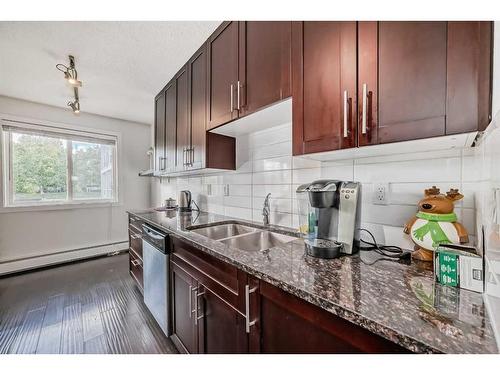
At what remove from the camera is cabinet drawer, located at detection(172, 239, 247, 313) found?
0.86 m

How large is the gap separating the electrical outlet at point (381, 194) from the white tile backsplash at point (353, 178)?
0.02 metres

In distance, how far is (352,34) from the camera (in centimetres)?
81

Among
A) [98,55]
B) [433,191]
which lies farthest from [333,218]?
[98,55]

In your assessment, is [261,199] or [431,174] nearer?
[431,174]

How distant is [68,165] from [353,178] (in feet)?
12.6

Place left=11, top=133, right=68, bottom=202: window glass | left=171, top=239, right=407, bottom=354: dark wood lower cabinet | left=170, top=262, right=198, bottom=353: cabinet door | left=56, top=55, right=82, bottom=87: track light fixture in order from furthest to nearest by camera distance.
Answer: left=11, top=133, right=68, bottom=202: window glass, left=56, top=55, right=82, bottom=87: track light fixture, left=170, top=262, right=198, bottom=353: cabinet door, left=171, top=239, right=407, bottom=354: dark wood lower cabinet

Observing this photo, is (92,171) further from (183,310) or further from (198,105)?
(183,310)

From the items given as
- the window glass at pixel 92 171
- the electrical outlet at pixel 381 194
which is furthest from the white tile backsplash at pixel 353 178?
the window glass at pixel 92 171

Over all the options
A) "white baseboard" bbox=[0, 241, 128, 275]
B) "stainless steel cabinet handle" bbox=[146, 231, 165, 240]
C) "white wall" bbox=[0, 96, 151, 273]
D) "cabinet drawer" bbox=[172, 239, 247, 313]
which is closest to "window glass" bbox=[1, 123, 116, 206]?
"white wall" bbox=[0, 96, 151, 273]

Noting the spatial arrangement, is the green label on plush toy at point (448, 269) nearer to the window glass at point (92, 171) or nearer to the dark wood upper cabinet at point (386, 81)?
the dark wood upper cabinet at point (386, 81)

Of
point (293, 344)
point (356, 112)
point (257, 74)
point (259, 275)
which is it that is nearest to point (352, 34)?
point (356, 112)

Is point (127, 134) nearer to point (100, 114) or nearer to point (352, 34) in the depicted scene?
point (100, 114)

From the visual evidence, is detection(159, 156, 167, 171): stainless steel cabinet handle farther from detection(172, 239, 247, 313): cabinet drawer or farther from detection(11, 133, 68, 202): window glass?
detection(11, 133, 68, 202): window glass
